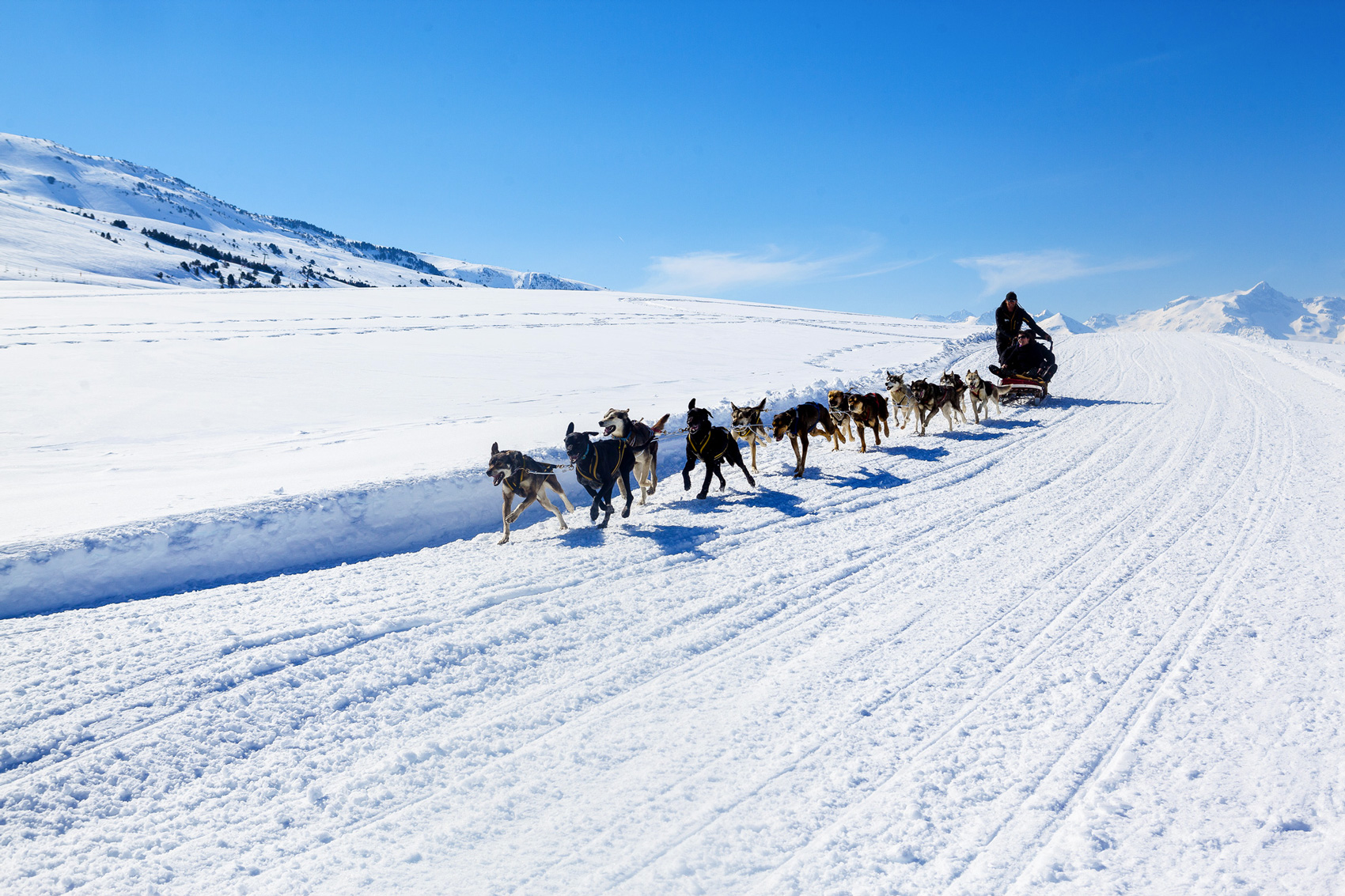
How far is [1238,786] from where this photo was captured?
2768 mm

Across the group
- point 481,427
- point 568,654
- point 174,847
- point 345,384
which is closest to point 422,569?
point 568,654

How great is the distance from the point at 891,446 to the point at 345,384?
10.1 meters

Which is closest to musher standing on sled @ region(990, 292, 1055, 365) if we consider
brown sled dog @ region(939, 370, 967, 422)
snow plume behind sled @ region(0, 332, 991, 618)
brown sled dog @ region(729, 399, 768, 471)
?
brown sled dog @ region(939, 370, 967, 422)

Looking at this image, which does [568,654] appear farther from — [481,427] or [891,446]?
[891,446]

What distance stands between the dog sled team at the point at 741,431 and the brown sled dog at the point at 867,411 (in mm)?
14

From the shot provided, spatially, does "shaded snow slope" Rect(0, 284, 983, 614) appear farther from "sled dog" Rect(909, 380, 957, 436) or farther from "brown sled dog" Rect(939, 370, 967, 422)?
"brown sled dog" Rect(939, 370, 967, 422)

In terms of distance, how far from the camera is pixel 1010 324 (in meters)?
13.6

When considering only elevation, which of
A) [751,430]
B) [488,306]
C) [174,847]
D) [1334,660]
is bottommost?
[174,847]

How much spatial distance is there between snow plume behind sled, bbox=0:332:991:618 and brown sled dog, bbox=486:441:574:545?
2.34 feet

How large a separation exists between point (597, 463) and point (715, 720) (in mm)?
3640

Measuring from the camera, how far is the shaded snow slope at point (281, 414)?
219 inches

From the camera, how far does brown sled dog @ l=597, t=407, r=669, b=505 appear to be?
23.6 ft

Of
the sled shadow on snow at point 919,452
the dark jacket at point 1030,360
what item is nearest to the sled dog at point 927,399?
the sled shadow on snow at point 919,452

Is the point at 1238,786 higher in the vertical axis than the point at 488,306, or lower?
lower
